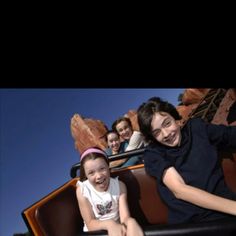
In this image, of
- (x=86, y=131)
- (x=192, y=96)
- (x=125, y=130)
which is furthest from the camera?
(x=86, y=131)

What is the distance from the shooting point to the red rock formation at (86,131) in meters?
16.2

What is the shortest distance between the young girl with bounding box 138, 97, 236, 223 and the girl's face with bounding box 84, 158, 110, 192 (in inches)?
6.5

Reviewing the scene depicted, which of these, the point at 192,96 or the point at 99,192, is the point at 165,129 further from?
the point at 192,96

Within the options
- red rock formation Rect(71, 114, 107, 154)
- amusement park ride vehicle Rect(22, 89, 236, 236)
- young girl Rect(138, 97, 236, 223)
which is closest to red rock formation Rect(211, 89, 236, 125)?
amusement park ride vehicle Rect(22, 89, 236, 236)

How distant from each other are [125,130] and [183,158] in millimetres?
1052

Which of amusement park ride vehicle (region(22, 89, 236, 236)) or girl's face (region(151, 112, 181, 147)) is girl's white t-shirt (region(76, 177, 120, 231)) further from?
girl's face (region(151, 112, 181, 147))

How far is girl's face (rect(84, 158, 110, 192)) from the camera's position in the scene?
990 mm

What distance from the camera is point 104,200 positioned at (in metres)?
1.01

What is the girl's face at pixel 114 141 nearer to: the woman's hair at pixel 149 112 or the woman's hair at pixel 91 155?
the woman's hair at pixel 91 155

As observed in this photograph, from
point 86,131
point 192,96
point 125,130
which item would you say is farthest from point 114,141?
point 86,131

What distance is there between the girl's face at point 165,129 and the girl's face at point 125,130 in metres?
1.03

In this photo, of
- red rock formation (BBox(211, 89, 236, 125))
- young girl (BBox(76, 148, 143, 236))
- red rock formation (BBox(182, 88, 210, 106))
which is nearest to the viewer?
young girl (BBox(76, 148, 143, 236))
